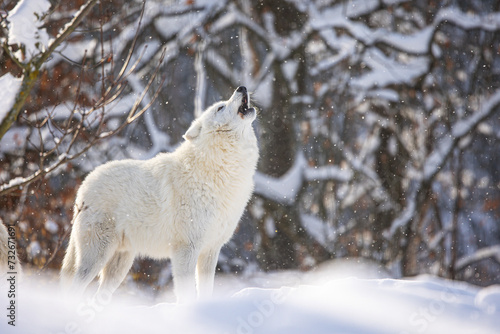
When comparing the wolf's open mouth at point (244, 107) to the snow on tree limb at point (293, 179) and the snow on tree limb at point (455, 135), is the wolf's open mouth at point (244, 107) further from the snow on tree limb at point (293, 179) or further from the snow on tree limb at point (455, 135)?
the snow on tree limb at point (455, 135)

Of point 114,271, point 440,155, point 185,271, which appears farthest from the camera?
point 440,155

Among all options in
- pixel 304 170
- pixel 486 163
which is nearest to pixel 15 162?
pixel 304 170

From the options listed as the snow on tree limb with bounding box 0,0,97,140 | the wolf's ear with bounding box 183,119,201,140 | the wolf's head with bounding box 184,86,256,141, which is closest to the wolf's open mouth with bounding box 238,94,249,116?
the wolf's head with bounding box 184,86,256,141

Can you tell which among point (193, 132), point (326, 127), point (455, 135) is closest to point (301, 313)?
point (193, 132)

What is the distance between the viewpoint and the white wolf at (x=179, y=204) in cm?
435

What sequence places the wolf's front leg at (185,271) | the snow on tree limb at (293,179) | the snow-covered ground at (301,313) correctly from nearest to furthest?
the snow-covered ground at (301,313)
the wolf's front leg at (185,271)
the snow on tree limb at (293,179)

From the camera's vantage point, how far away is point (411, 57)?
10.0 m

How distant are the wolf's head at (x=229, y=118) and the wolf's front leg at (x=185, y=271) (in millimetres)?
1085

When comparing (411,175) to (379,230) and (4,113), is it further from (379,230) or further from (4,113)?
(4,113)

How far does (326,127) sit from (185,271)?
6.14 meters

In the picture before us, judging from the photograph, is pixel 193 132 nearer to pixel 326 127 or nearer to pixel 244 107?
pixel 244 107

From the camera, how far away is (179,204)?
440cm

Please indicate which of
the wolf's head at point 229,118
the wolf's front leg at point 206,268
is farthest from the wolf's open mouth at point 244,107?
the wolf's front leg at point 206,268

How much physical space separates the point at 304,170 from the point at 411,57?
10.5 feet
